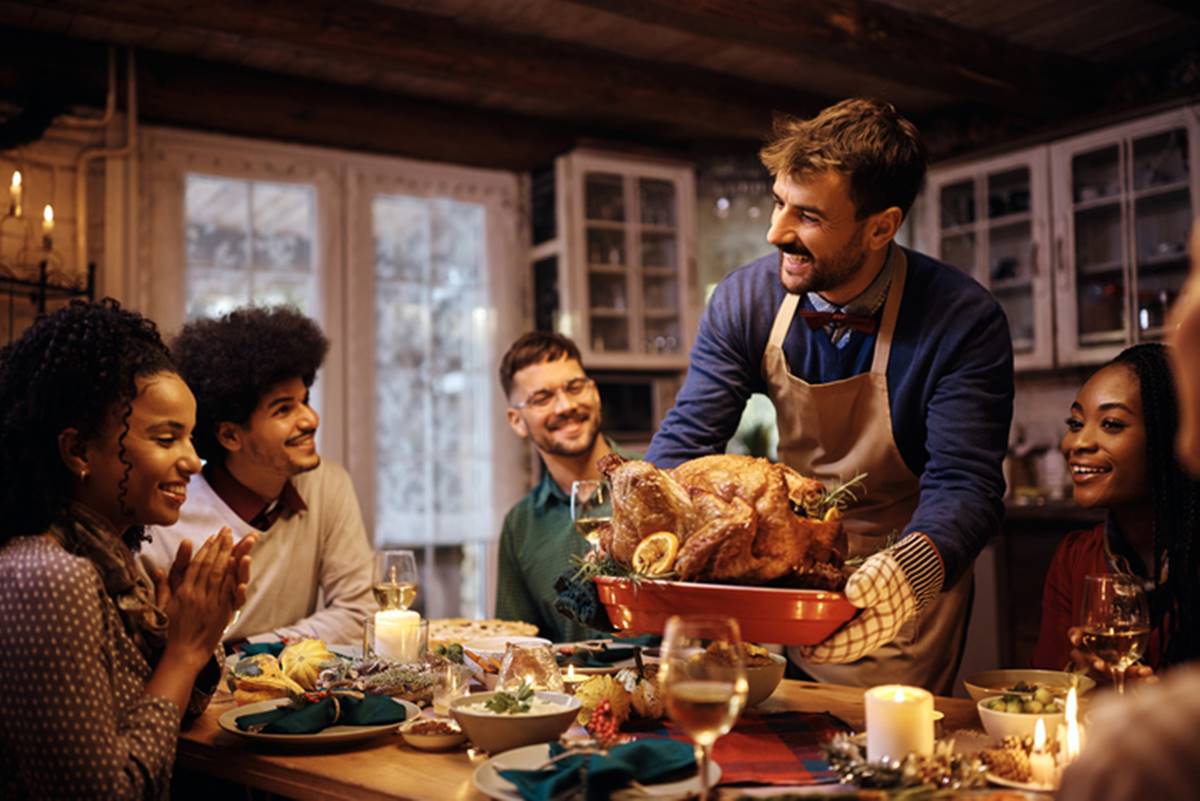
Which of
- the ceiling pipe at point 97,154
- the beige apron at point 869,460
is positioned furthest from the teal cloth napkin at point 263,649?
the ceiling pipe at point 97,154

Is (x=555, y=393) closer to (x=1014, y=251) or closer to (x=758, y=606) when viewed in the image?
(x=758, y=606)

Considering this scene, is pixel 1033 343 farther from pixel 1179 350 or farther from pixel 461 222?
pixel 1179 350

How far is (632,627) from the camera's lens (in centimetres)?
167

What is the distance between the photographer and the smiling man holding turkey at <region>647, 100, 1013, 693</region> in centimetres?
204

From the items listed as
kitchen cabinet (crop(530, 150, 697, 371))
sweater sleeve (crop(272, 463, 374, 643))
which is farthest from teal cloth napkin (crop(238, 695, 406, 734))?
kitchen cabinet (crop(530, 150, 697, 371))

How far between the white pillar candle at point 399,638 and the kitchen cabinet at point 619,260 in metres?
3.54

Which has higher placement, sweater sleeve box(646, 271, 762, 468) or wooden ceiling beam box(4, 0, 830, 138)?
wooden ceiling beam box(4, 0, 830, 138)

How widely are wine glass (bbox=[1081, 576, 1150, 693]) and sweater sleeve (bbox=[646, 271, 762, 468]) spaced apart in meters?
0.89

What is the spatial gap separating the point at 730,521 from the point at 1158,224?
14.1 ft

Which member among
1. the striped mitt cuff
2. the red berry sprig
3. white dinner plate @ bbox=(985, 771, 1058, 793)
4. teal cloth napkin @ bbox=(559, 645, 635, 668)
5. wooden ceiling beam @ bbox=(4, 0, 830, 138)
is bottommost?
white dinner plate @ bbox=(985, 771, 1058, 793)

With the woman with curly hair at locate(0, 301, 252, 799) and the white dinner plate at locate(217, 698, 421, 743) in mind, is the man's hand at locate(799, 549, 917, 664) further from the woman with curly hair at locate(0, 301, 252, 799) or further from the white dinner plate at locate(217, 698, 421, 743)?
the woman with curly hair at locate(0, 301, 252, 799)

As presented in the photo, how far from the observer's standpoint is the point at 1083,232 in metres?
5.22

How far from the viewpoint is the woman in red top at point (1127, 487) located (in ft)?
6.89

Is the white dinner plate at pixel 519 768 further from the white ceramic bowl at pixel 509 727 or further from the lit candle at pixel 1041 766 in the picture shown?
the lit candle at pixel 1041 766
